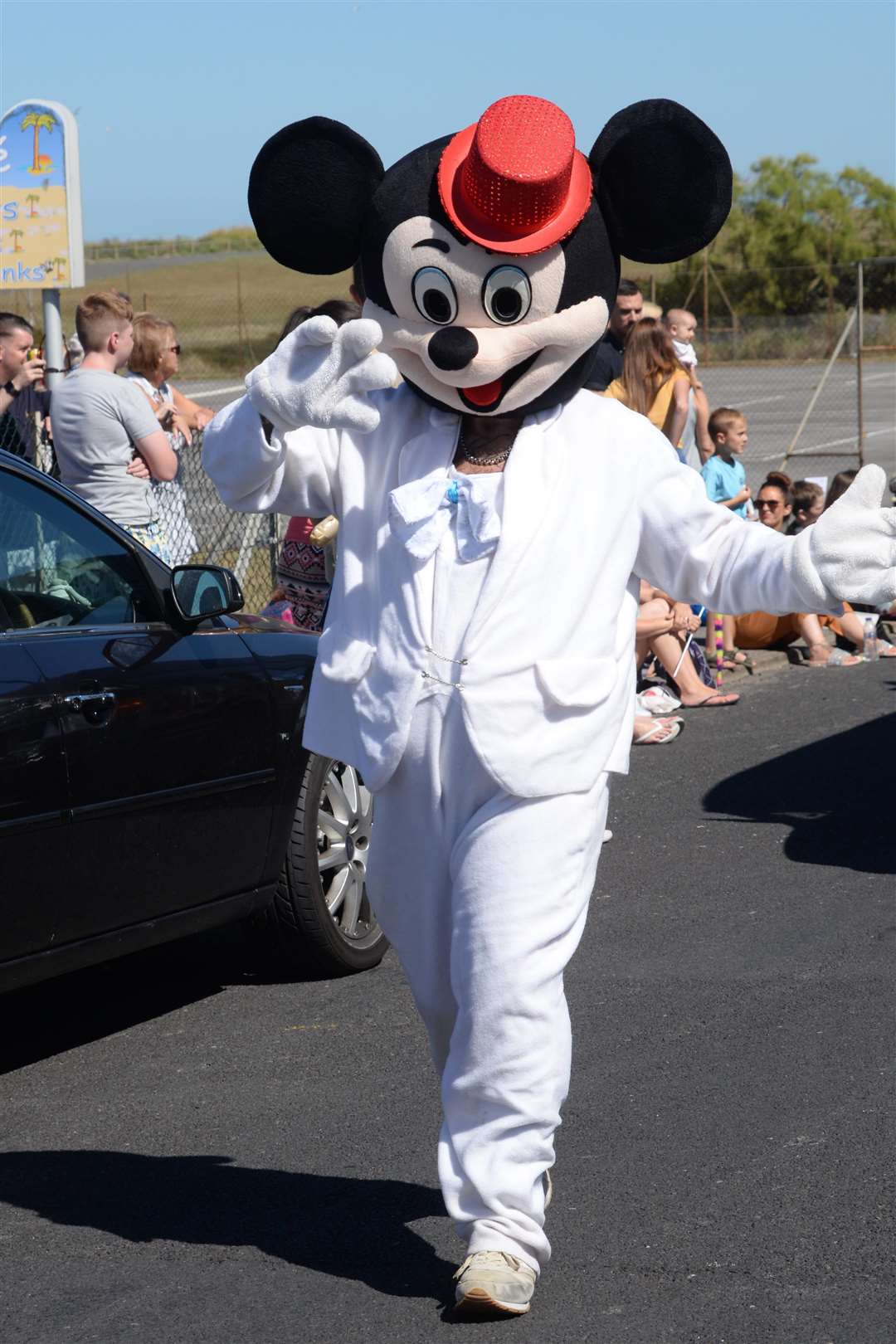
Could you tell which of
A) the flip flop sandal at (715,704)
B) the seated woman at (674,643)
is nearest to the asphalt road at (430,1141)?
the seated woman at (674,643)

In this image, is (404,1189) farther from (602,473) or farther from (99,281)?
(99,281)

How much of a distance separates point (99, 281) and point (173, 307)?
282 centimetres

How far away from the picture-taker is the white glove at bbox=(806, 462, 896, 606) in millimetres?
3080

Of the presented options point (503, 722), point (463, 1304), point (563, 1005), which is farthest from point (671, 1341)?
point (503, 722)

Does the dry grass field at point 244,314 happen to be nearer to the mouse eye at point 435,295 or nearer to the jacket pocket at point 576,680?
the mouse eye at point 435,295

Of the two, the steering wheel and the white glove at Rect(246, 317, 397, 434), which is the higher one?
the white glove at Rect(246, 317, 397, 434)

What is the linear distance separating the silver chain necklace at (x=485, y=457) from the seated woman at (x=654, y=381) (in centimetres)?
499

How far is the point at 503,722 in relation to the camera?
10.2 ft

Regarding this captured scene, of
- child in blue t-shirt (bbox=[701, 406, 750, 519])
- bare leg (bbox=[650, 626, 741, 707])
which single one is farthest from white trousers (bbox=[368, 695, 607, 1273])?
child in blue t-shirt (bbox=[701, 406, 750, 519])

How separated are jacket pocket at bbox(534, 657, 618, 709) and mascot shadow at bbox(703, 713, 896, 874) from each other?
11.3ft

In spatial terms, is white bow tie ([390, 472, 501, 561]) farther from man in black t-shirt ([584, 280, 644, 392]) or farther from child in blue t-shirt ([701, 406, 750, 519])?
child in blue t-shirt ([701, 406, 750, 519])

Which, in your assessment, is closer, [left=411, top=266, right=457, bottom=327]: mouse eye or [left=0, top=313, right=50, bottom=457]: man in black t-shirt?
[left=411, top=266, right=457, bottom=327]: mouse eye

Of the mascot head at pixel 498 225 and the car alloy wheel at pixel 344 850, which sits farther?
the car alloy wheel at pixel 344 850

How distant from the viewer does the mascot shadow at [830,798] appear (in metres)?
6.57
